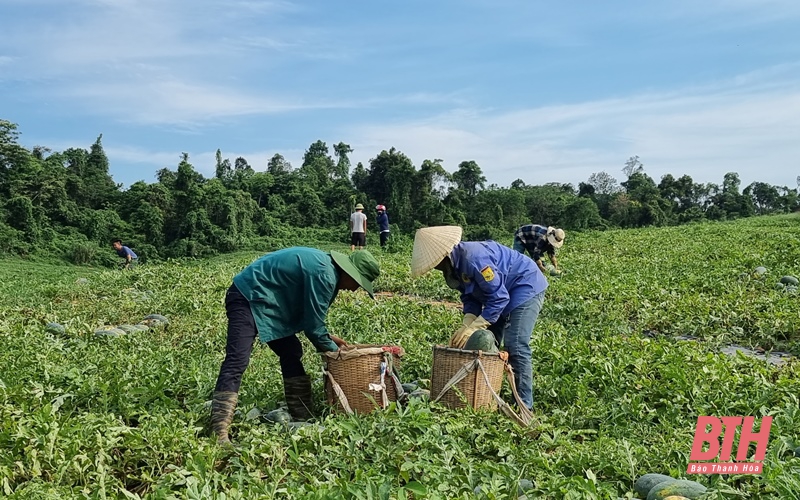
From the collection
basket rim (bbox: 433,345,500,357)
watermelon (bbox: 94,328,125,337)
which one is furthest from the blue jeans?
watermelon (bbox: 94,328,125,337)

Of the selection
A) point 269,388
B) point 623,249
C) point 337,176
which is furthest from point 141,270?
point 337,176

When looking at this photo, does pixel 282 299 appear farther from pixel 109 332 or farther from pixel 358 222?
pixel 358 222

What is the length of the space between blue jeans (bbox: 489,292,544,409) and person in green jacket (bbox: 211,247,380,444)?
1090 mm

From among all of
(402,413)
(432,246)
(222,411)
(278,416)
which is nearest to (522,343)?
(432,246)

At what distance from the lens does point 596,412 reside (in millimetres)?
4414

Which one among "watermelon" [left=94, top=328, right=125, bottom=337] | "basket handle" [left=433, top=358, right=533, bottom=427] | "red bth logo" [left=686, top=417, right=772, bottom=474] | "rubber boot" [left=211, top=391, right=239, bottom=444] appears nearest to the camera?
"red bth logo" [left=686, top=417, right=772, bottom=474]

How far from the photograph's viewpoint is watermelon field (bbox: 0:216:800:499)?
3.22 metres

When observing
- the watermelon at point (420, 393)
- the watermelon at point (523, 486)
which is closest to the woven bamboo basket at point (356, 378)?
the watermelon at point (420, 393)

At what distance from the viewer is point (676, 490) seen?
314cm

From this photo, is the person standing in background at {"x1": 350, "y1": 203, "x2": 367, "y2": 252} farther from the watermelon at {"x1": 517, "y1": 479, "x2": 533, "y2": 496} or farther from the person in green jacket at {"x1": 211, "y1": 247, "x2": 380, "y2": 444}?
the watermelon at {"x1": 517, "y1": 479, "x2": 533, "y2": 496}

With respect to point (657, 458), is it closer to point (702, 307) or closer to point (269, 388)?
point (269, 388)

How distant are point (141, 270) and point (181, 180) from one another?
16.4 meters

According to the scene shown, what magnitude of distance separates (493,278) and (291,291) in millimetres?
1369

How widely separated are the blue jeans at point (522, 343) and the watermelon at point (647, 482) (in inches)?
48.3
